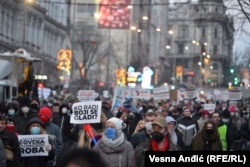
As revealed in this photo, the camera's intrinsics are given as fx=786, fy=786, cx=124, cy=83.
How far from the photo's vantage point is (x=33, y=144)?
1112 centimetres

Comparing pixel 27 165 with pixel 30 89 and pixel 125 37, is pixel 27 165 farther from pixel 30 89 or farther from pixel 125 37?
pixel 125 37

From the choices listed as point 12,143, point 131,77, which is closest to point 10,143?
point 12,143

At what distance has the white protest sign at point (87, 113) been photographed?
12.3 metres

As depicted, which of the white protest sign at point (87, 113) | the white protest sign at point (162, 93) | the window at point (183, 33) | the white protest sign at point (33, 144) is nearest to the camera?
the white protest sign at point (33, 144)

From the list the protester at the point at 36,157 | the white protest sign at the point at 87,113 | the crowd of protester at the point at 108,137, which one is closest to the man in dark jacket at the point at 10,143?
the crowd of protester at the point at 108,137

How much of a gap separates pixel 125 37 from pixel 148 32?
670 inches

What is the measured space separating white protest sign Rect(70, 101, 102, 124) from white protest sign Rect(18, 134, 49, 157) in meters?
1.23

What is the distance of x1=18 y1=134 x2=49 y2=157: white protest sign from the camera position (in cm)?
1112

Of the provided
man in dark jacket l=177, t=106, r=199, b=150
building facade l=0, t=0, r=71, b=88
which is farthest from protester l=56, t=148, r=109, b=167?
building facade l=0, t=0, r=71, b=88

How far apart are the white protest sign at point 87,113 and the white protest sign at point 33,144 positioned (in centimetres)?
123

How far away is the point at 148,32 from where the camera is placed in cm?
12025

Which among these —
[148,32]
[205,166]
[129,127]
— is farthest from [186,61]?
[205,166]

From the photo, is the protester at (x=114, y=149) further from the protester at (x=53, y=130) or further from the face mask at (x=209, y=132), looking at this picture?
the protester at (x=53, y=130)

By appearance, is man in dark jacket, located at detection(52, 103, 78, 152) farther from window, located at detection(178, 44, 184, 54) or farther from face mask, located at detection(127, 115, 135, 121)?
window, located at detection(178, 44, 184, 54)
